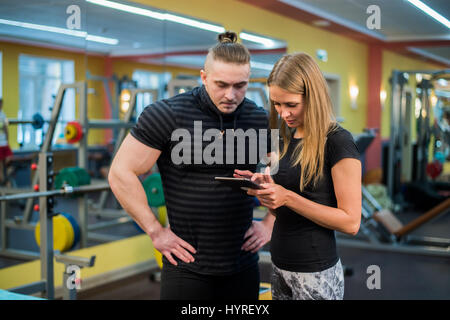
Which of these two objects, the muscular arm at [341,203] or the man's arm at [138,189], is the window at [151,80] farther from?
the muscular arm at [341,203]

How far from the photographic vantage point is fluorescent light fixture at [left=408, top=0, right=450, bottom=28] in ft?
5.90

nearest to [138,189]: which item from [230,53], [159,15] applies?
[230,53]

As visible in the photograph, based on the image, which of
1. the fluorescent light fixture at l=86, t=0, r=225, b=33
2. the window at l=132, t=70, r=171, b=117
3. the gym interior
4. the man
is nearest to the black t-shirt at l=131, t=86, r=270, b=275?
the man

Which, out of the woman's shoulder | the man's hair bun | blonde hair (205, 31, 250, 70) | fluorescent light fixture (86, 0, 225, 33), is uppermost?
fluorescent light fixture (86, 0, 225, 33)

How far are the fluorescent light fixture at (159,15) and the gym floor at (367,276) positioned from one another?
1.68m

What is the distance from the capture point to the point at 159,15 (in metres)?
4.82

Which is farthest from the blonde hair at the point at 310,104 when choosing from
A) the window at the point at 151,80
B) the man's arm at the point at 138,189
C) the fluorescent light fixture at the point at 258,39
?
the fluorescent light fixture at the point at 258,39

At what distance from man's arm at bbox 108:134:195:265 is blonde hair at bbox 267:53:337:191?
1.41 feet

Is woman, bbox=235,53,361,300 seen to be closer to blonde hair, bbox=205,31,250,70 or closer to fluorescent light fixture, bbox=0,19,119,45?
blonde hair, bbox=205,31,250,70

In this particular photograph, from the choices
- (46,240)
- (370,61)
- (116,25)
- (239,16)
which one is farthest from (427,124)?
(46,240)

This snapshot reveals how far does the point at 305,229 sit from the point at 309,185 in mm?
129

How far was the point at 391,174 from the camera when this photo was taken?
302 inches
